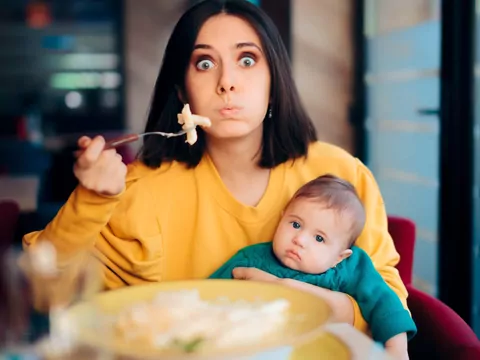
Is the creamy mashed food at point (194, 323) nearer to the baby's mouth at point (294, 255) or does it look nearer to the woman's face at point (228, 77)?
the baby's mouth at point (294, 255)

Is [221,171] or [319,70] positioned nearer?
[221,171]

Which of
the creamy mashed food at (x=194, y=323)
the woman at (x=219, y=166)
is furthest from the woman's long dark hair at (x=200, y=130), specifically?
the creamy mashed food at (x=194, y=323)

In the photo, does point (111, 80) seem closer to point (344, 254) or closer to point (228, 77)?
point (228, 77)

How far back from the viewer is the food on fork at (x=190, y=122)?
1.20 m

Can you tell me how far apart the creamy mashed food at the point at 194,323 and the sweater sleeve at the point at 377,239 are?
0.54 meters

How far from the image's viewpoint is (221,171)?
144 centimetres

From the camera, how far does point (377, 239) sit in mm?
1371

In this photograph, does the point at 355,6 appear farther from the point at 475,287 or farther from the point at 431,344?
the point at 431,344

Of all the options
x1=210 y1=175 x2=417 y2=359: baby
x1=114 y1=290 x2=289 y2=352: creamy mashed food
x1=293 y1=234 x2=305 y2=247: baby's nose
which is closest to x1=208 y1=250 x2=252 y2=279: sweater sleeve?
x1=210 y1=175 x2=417 y2=359: baby

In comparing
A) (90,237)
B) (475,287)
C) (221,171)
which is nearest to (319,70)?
(475,287)

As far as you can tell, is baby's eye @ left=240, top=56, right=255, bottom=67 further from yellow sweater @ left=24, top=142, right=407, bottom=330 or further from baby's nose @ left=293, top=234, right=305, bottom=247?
baby's nose @ left=293, top=234, right=305, bottom=247

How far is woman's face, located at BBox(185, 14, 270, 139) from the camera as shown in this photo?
1308mm

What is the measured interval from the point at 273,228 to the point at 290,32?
2.69 m

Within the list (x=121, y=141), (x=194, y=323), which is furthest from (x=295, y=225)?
(x=194, y=323)
